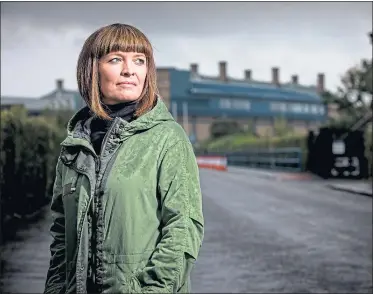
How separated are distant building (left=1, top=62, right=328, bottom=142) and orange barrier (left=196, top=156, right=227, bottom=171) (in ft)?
0.41

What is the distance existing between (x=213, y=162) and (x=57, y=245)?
8.57ft

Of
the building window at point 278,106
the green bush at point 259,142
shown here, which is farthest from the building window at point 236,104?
the green bush at point 259,142

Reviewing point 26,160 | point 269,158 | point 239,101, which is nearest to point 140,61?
point 239,101

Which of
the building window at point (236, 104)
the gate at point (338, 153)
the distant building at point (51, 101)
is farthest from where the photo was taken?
the gate at point (338, 153)

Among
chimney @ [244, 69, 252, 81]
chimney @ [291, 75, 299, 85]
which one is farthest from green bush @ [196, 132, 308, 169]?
chimney @ [244, 69, 252, 81]

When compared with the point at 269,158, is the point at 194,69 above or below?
above

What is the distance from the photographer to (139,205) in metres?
1.21

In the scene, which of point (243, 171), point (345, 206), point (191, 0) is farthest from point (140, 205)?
point (243, 171)

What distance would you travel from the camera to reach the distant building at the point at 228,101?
3010 mm

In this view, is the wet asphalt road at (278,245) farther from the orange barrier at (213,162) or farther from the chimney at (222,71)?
the chimney at (222,71)

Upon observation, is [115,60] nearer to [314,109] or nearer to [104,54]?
[104,54]

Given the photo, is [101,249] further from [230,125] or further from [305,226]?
[305,226]

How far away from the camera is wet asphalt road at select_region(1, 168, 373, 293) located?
4234 millimetres

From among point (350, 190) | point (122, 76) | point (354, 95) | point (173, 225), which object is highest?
point (354, 95)
